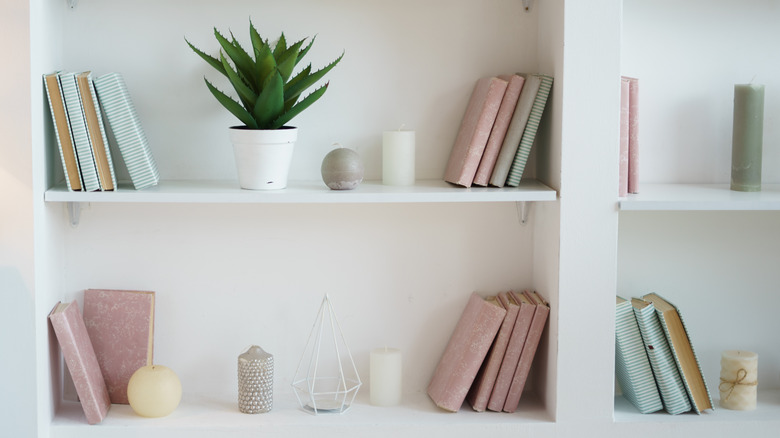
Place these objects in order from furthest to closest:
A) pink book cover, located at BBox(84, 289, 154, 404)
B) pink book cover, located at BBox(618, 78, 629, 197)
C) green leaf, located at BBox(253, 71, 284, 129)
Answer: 1. pink book cover, located at BBox(84, 289, 154, 404)
2. pink book cover, located at BBox(618, 78, 629, 197)
3. green leaf, located at BBox(253, 71, 284, 129)

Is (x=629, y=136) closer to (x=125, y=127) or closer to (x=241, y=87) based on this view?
(x=241, y=87)

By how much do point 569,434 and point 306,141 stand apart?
2.69 ft

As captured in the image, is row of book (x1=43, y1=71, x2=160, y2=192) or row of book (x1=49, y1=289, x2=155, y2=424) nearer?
row of book (x1=43, y1=71, x2=160, y2=192)

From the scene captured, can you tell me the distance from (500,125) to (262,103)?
0.48m

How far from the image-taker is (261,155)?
1.69m

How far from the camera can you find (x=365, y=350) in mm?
1947

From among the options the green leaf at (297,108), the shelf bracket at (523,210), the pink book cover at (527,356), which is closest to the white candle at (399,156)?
the green leaf at (297,108)

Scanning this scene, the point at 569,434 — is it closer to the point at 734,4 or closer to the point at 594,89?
the point at 594,89

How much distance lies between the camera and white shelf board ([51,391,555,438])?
5.66 feet

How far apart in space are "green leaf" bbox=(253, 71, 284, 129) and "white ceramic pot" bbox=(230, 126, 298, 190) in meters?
0.03

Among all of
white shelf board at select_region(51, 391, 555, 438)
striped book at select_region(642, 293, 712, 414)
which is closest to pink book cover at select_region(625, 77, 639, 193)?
striped book at select_region(642, 293, 712, 414)

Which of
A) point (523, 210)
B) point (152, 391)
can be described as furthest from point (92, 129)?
point (523, 210)

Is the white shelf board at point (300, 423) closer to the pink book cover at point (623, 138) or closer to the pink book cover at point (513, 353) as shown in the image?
the pink book cover at point (513, 353)

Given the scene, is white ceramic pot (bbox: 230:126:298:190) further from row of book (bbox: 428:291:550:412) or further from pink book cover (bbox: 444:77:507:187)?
row of book (bbox: 428:291:550:412)
